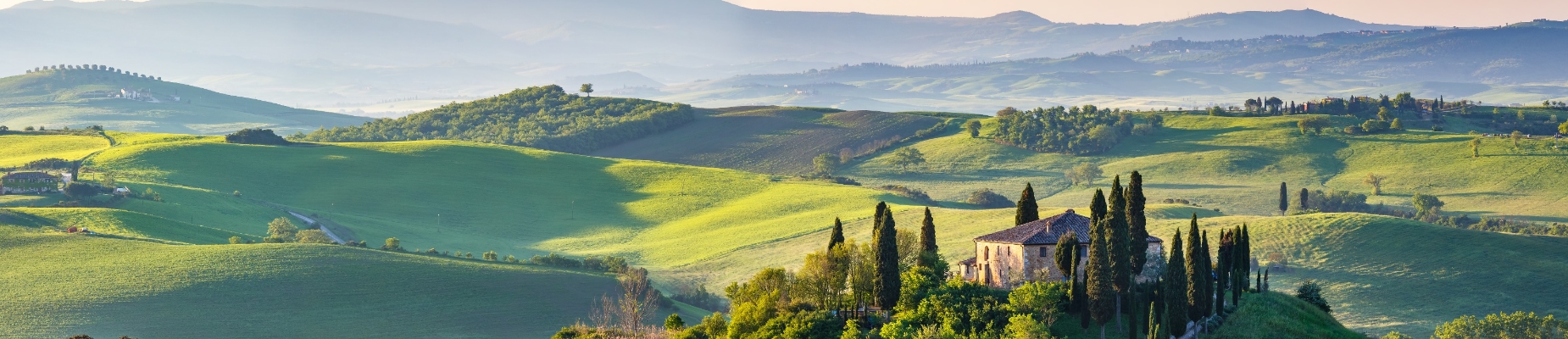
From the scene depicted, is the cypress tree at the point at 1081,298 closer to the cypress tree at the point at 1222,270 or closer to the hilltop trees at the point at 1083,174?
the cypress tree at the point at 1222,270

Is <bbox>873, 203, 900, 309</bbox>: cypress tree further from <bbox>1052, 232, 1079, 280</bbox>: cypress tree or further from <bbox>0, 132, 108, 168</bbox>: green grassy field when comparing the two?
<bbox>0, 132, 108, 168</bbox>: green grassy field

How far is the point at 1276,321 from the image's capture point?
66188 millimetres

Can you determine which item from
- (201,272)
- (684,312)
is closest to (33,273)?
(201,272)

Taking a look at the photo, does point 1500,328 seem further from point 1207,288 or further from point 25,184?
point 25,184

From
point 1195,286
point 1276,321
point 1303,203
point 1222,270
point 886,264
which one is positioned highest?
point 886,264

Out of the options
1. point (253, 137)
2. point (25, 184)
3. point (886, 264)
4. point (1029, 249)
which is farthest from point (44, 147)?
point (1029, 249)

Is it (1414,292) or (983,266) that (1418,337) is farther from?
(983,266)

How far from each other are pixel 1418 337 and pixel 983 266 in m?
32.2

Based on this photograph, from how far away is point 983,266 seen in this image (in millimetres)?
69625

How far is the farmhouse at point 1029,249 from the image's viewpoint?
66.4m

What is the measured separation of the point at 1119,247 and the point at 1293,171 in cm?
12250

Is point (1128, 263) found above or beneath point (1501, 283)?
above

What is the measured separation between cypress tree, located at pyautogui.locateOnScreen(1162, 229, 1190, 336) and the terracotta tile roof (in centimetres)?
467

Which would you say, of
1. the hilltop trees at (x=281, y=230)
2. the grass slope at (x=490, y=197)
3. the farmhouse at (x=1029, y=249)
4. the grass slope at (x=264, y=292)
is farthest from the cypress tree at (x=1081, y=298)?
the hilltop trees at (x=281, y=230)
